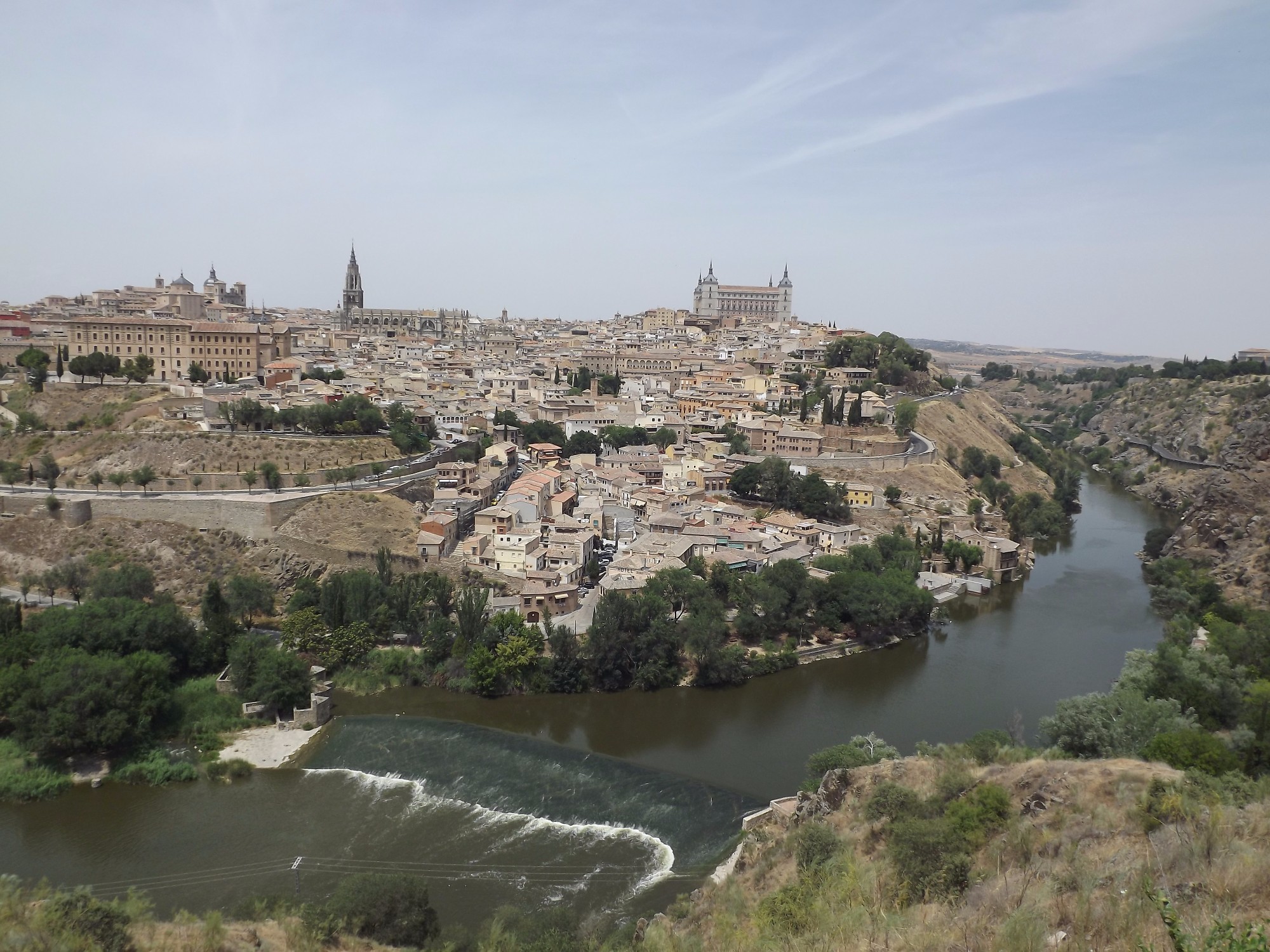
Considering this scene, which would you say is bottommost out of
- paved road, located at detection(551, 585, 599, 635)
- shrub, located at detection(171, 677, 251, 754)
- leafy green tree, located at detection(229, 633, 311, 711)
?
shrub, located at detection(171, 677, 251, 754)

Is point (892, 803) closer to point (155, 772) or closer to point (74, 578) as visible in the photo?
point (155, 772)

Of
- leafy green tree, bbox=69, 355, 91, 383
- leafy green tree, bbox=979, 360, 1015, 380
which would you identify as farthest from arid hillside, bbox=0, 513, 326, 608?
leafy green tree, bbox=979, 360, 1015, 380

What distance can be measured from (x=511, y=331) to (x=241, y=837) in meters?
42.3

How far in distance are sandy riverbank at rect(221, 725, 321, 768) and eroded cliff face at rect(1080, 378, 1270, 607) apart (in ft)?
57.8

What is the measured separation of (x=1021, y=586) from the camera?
66.6 ft

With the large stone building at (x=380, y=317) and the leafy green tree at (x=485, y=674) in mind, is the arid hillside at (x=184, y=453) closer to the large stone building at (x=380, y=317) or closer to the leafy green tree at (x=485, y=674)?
the leafy green tree at (x=485, y=674)

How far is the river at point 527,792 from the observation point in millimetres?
8727

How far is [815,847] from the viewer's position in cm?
698

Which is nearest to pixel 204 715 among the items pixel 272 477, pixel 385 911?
pixel 385 911

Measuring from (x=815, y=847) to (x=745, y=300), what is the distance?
5283 cm

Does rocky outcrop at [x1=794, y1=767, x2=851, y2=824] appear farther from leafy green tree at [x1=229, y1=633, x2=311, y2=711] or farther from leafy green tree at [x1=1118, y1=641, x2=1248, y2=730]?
leafy green tree at [x1=229, y1=633, x2=311, y2=711]

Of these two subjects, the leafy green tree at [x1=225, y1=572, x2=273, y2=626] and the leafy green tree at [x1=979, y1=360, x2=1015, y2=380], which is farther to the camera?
the leafy green tree at [x1=979, y1=360, x2=1015, y2=380]

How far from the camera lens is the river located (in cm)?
873

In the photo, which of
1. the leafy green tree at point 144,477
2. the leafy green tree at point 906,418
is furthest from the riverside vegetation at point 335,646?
the leafy green tree at point 906,418
